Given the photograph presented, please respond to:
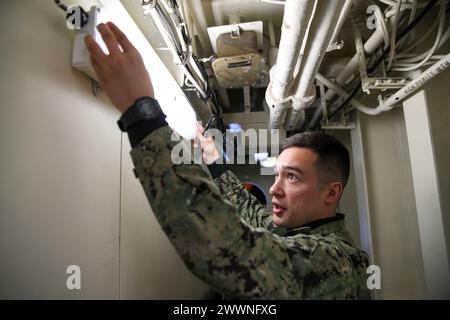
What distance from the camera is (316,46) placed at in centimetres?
112

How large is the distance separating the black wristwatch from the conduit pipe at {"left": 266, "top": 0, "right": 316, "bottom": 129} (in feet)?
1.86

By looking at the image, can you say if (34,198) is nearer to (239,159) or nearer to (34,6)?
(34,6)

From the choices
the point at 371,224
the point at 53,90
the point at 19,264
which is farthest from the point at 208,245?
the point at 371,224

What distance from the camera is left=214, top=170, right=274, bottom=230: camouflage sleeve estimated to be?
55.2 inches

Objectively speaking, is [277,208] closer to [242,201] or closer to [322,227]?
[322,227]

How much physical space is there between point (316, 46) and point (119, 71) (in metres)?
0.82

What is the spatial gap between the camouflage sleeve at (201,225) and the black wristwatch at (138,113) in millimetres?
37

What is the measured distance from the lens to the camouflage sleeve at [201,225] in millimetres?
536

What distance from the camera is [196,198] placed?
548mm

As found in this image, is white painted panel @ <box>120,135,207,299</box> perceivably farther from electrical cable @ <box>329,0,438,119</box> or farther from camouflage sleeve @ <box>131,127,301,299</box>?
electrical cable @ <box>329,0,438,119</box>

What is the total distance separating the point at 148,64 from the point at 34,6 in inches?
14.3

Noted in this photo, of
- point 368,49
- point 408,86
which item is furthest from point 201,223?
point 368,49

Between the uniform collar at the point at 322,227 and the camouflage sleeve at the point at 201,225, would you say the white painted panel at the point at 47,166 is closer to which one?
the camouflage sleeve at the point at 201,225

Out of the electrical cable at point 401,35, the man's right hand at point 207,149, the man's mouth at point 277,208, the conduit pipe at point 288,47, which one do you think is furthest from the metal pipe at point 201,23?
the man's mouth at point 277,208
